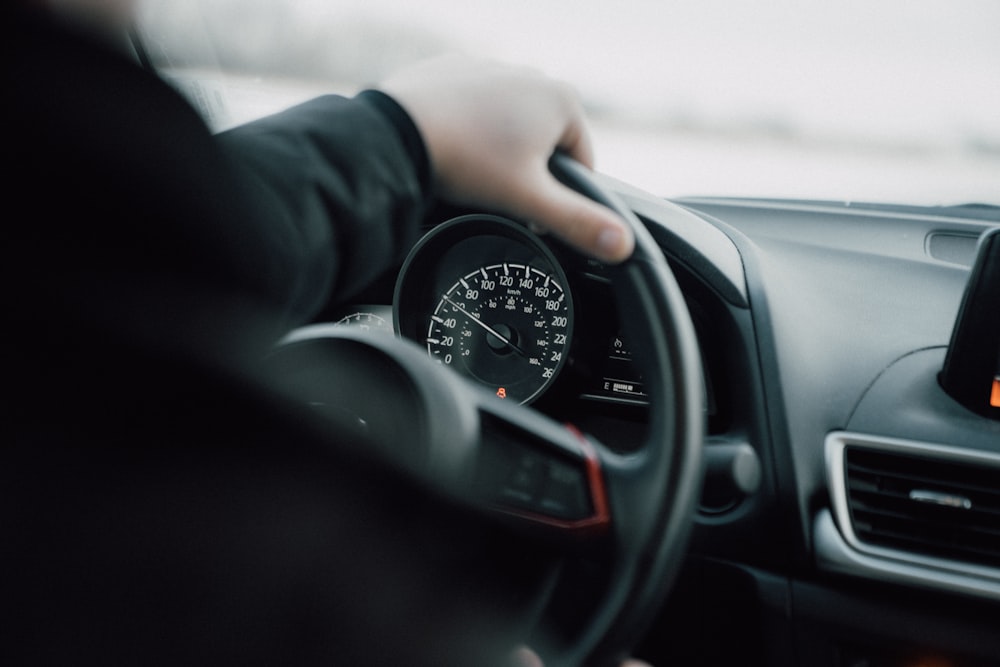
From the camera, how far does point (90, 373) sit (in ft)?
1.72

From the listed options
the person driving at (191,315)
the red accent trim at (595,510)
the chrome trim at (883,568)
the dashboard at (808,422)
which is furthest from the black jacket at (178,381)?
the chrome trim at (883,568)

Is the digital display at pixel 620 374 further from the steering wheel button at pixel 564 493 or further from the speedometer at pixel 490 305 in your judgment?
the steering wheel button at pixel 564 493

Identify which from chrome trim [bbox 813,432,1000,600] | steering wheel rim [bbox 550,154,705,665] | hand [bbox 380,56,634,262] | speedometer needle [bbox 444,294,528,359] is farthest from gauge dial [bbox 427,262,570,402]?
hand [bbox 380,56,634,262]

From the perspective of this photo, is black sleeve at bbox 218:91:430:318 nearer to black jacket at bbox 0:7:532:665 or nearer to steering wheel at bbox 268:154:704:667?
black jacket at bbox 0:7:532:665

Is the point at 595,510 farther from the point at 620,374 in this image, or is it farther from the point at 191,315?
the point at 620,374

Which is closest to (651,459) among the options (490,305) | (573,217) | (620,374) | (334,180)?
(573,217)

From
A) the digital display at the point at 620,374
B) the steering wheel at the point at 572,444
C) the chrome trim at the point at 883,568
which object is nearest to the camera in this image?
the steering wheel at the point at 572,444

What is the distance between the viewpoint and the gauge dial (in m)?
1.72

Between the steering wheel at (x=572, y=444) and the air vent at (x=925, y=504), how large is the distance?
773 mm

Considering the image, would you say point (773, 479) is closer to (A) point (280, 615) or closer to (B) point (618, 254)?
(B) point (618, 254)

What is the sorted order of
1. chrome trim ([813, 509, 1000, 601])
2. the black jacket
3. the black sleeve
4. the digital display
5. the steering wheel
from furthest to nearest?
the digital display < chrome trim ([813, 509, 1000, 601]) < the steering wheel < the black sleeve < the black jacket

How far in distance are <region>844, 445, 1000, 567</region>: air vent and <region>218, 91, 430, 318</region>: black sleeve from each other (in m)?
1.03

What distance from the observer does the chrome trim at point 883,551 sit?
1.33 meters

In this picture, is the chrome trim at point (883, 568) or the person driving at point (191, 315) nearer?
the person driving at point (191, 315)
